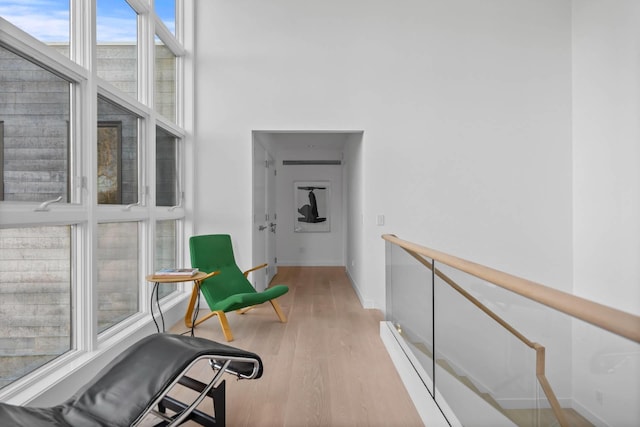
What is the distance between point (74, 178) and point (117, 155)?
59 cm

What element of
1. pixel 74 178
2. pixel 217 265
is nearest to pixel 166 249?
pixel 217 265

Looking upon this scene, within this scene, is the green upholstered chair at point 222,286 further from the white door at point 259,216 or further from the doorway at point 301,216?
the doorway at point 301,216

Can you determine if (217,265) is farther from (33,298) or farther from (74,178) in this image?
(33,298)

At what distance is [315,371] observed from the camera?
2646mm

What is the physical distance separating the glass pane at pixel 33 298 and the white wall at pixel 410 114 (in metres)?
2.12

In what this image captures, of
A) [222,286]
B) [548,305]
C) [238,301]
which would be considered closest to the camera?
[548,305]

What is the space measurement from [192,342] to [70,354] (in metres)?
0.97

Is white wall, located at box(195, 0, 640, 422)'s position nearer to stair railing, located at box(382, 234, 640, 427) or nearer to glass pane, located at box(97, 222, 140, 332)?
glass pane, located at box(97, 222, 140, 332)

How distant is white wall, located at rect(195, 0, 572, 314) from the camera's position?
428cm

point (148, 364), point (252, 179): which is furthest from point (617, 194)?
point (148, 364)

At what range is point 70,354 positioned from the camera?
2.27 metres

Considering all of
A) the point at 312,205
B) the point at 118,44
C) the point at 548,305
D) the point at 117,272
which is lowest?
the point at 117,272

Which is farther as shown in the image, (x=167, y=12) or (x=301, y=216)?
(x=301, y=216)

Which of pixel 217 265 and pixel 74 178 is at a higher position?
pixel 74 178
